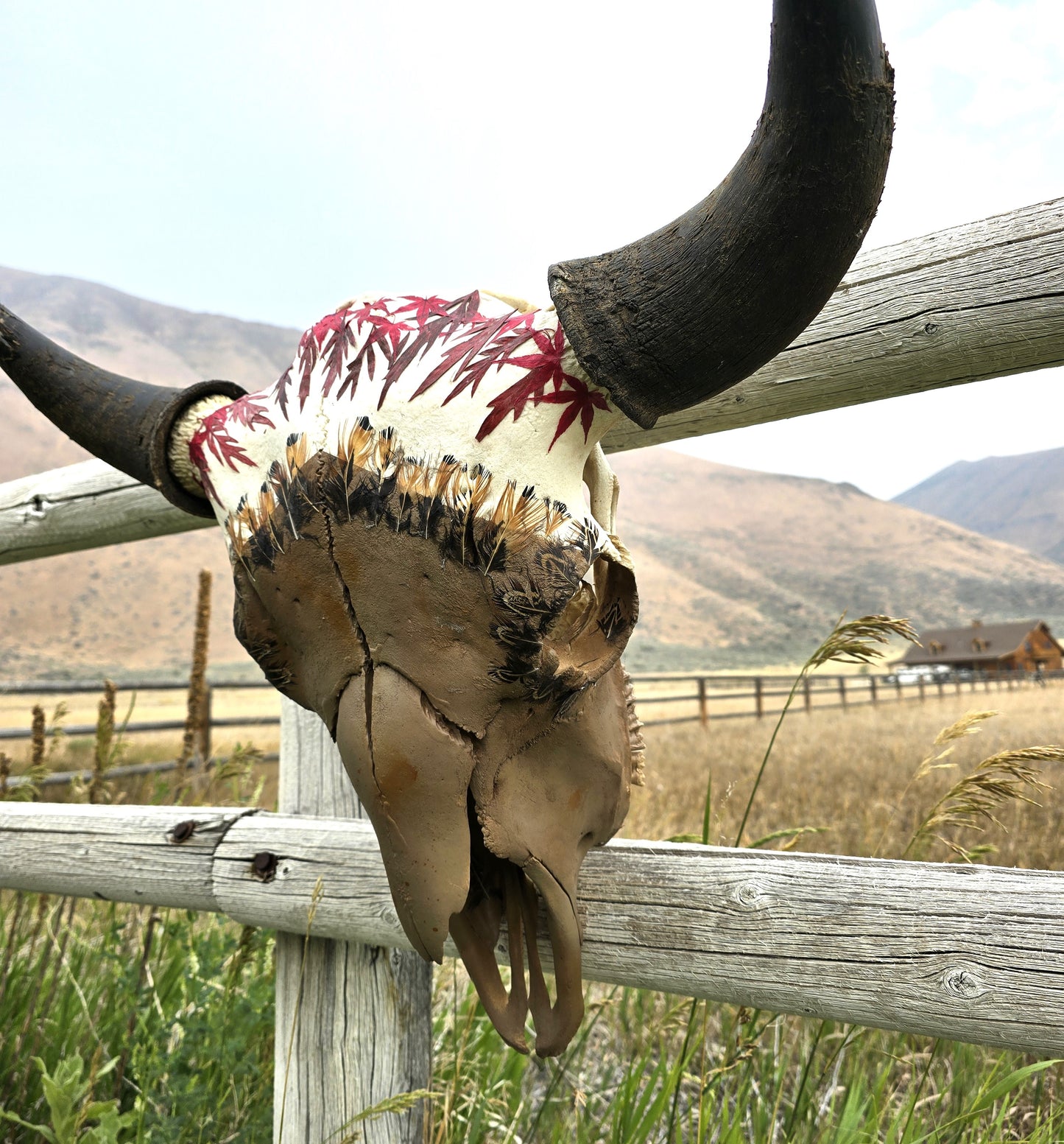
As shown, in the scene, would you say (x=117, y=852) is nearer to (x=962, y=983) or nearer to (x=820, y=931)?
(x=820, y=931)

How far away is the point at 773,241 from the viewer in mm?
551

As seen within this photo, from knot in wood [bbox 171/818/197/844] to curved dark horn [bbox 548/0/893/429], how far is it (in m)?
1.39

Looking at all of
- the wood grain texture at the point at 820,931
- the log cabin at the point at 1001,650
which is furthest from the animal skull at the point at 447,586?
the log cabin at the point at 1001,650

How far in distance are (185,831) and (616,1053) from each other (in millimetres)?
1511

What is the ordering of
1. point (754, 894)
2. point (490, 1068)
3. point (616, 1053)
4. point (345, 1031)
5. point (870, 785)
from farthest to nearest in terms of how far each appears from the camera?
1. point (870, 785)
2. point (616, 1053)
3. point (490, 1068)
4. point (345, 1031)
5. point (754, 894)

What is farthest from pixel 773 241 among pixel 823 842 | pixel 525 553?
pixel 823 842

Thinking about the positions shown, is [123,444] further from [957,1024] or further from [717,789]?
[717,789]

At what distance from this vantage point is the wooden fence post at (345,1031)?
1.46m

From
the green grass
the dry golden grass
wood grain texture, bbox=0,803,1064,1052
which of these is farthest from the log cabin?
wood grain texture, bbox=0,803,1064,1052

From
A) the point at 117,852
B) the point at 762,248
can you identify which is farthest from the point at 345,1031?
the point at 762,248

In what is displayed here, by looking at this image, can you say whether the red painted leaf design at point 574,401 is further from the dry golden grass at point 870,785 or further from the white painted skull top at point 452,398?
the dry golden grass at point 870,785

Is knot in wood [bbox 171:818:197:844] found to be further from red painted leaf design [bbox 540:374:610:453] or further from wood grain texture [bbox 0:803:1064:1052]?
red painted leaf design [bbox 540:374:610:453]

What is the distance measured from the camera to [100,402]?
958mm

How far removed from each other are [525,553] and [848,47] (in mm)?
404
